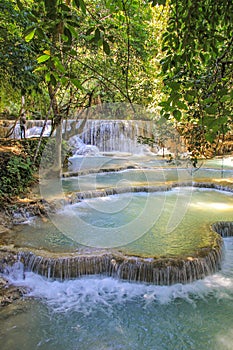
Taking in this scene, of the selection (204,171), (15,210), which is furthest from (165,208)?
(204,171)

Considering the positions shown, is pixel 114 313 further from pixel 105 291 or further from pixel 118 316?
pixel 105 291

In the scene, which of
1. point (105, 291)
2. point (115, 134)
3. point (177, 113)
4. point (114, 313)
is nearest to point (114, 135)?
point (115, 134)

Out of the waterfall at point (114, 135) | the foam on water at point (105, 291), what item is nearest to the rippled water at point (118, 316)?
the foam on water at point (105, 291)

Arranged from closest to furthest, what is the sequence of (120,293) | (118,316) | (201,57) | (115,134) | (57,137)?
(201,57) < (118,316) < (120,293) < (57,137) < (115,134)

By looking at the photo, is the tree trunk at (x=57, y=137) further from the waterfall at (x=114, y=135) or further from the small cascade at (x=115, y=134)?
the small cascade at (x=115, y=134)

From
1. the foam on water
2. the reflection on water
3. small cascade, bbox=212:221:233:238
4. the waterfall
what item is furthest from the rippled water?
the waterfall

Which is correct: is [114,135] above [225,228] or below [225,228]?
above

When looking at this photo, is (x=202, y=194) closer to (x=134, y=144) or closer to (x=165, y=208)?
(x=165, y=208)

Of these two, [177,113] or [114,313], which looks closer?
[177,113]

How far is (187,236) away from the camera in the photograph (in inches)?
210

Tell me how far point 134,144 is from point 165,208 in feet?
33.3

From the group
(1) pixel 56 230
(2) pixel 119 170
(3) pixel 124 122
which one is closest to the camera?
(1) pixel 56 230

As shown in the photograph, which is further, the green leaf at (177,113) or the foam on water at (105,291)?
the foam on water at (105,291)

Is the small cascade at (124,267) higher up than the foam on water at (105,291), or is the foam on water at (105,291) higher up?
the small cascade at (124,267)
